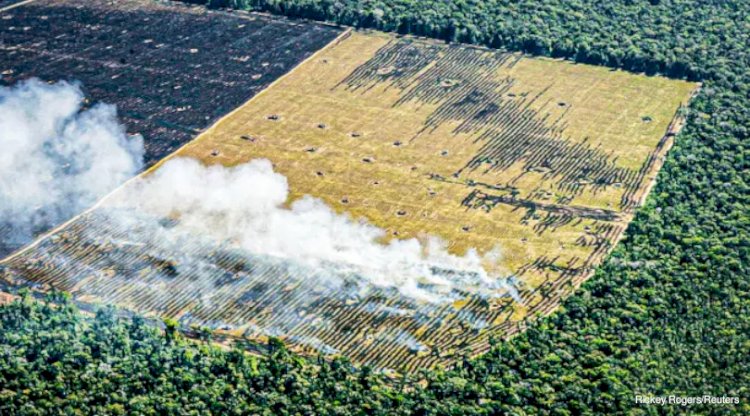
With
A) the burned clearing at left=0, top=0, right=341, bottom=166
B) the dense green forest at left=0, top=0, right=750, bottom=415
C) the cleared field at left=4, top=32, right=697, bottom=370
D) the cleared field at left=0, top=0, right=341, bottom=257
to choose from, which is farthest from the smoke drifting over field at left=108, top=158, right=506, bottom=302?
the dense green forest at left=0, top=0, right=750, bottom=415

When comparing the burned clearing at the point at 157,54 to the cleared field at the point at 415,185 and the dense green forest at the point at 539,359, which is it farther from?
the dense green forest at the point at 539,359

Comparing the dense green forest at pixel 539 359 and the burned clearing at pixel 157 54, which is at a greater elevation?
the dense green forest at pixel 539 359

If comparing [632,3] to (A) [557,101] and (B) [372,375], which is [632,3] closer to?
(A) [557,101]

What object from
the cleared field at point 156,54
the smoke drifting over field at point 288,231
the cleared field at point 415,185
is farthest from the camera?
the cleared field at point 156,54

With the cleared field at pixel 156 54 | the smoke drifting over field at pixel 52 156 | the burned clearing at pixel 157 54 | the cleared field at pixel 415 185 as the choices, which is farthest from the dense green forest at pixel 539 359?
the cleared field at pixel 156 54

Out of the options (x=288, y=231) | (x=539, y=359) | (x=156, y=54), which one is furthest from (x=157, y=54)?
(x=539, y=359)

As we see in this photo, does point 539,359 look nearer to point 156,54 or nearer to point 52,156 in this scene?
point 52,156

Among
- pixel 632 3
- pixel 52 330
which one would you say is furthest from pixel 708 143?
pixel 52 330
